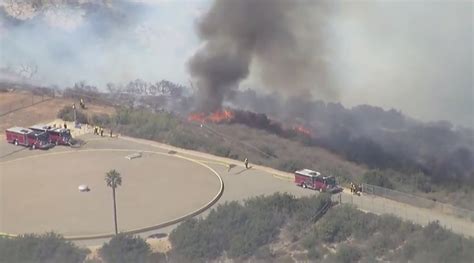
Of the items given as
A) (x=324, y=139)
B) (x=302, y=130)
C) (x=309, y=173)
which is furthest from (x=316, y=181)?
(x=302, y=130)

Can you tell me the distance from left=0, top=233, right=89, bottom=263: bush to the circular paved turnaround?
1.66 meters

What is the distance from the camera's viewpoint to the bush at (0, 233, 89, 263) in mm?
18641

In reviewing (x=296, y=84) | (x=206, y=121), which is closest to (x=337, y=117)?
(x=296, y=84)

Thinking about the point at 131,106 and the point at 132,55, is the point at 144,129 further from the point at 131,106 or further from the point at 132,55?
the point at 132,55

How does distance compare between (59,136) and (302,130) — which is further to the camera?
(302,130)

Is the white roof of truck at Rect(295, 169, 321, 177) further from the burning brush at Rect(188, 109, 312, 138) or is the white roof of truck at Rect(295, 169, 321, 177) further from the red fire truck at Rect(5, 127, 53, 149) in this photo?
the red fire truck at Rect(5, 127, 53, 149)

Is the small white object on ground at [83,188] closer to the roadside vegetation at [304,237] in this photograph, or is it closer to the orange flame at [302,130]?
the roadside vegetation at [304,237]

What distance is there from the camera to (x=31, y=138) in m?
29.9

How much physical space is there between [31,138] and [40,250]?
11.9 meters

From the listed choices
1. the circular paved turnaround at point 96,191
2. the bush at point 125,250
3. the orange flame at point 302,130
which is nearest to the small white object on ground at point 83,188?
the circular paved turnaround at point 96,191

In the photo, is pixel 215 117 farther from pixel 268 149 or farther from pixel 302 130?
pixel 268 149

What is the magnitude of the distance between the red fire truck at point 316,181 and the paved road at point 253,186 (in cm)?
27

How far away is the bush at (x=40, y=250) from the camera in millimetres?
18641

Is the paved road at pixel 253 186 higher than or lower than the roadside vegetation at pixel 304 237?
higher
